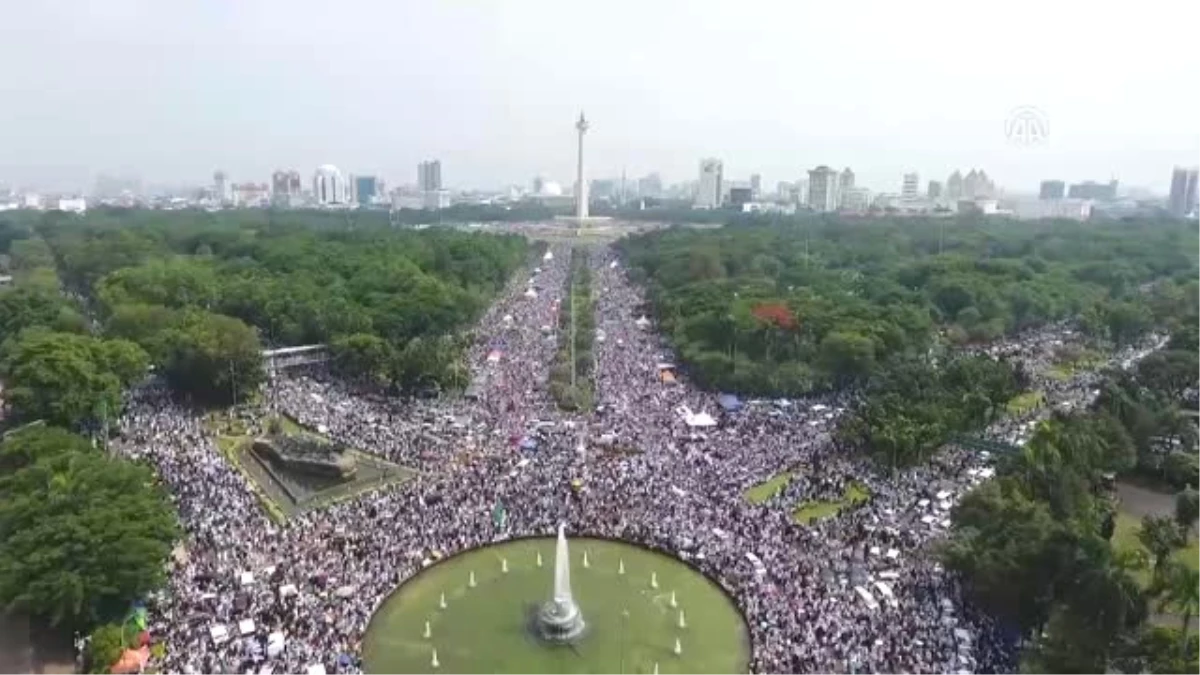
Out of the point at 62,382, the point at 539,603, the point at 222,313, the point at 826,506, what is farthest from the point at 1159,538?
the point at 222,313

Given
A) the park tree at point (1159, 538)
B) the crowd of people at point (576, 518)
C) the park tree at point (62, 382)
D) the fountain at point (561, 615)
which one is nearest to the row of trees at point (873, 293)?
the crowd of people at point (576, 518)

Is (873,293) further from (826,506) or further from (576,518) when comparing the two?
(576,518)

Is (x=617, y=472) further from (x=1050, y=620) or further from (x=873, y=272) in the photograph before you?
(x=873, y=272)

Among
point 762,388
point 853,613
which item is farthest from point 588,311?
point 853,613

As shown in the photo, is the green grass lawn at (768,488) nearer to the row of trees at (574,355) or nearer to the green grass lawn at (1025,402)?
the row of trees at (574,355)

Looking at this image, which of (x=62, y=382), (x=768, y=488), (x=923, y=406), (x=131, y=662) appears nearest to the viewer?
(x=131, y=662)
